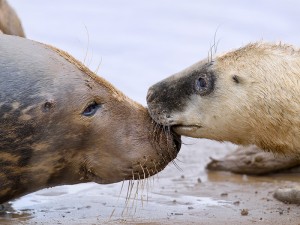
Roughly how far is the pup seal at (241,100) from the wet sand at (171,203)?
0.59 meters

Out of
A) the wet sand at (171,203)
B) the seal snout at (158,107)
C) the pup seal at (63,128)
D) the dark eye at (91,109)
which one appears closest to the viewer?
the pup seal at (63,128)

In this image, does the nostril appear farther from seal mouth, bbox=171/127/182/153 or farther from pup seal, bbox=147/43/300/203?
seal mouth, bbox=171/127/182/153

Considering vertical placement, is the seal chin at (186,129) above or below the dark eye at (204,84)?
below

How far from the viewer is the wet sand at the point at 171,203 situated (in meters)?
6.35

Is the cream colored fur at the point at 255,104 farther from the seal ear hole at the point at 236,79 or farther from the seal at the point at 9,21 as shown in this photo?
the seal at the point at 9,21

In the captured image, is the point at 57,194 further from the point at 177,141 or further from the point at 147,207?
the point at 177,141

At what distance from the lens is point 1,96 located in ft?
17.1

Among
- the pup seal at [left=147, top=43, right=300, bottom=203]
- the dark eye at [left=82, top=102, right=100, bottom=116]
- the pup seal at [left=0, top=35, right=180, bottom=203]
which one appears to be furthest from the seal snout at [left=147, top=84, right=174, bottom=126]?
the dark eye at [left=82, top=102, right=100, bottom=116]

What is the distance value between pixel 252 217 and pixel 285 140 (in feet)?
2.21

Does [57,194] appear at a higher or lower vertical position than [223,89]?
lower

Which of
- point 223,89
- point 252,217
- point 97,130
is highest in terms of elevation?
point 223,89

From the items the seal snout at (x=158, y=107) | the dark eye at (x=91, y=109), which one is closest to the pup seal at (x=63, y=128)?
the dark eye at (x=91, y=109)

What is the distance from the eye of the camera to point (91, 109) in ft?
18.4

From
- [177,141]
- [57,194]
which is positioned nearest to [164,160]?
[177,141]
